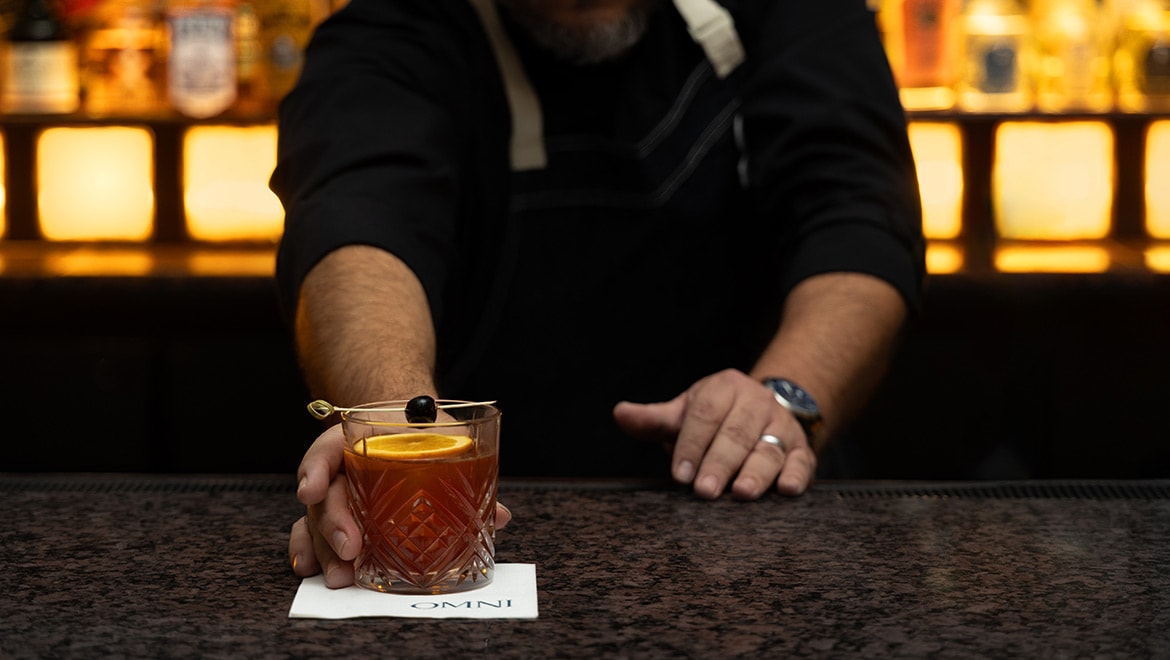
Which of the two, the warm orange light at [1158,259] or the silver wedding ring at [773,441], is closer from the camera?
the silver wedding ring at [773,441]

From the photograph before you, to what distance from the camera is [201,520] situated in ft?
2.94

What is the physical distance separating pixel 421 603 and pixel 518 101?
3.02 feet

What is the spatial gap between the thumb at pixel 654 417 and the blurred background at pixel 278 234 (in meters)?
1.17

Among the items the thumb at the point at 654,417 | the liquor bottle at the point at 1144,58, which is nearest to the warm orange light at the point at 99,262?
the thumb at the point at 654,417

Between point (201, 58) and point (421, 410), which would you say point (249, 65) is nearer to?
point (201, 58)

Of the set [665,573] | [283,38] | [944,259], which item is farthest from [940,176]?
[665,573]

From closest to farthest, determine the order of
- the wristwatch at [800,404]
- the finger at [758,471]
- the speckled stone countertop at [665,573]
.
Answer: the speckled stone countertop at [665,573] → the finger at [758,471] → the wristwatch at [800,404]

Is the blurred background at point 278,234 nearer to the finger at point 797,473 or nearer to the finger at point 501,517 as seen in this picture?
the finger at point 797,473

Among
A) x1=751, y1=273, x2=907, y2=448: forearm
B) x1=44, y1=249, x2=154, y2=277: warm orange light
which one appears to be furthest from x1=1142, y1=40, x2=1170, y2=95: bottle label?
x1=44, y1=249, x2=154, y2=277: warm orange light

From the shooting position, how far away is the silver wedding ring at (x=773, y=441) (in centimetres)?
101

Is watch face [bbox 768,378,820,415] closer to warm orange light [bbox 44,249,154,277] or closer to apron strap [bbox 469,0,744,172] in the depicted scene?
apron strap [bbox 469,0,744,172]

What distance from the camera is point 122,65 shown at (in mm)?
2389

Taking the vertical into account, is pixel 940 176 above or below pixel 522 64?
below

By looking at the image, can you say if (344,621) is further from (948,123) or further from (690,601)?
(948,123)
